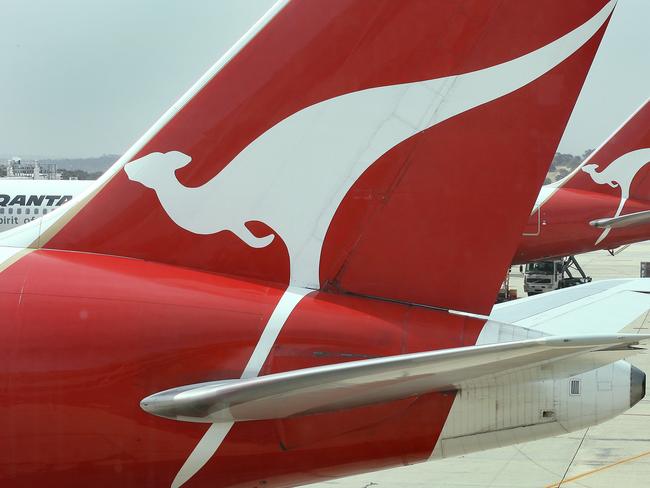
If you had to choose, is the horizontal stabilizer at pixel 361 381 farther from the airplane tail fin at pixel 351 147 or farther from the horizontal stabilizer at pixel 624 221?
the horizontal stabilizer at pixel 624 221

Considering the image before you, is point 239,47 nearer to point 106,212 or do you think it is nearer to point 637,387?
point 106,212

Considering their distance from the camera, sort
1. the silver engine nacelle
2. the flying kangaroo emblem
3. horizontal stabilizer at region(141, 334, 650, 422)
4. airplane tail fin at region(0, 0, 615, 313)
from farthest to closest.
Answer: the flying kangaroo emblem < airplane tail fin at region(0, 0, 615, 313) < the silver engine nacelle < horizontal stabilizer at region(141, 334, 650, 422)

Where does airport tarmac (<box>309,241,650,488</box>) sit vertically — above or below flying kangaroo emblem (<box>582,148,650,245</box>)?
below

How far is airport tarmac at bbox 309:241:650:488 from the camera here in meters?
12.6

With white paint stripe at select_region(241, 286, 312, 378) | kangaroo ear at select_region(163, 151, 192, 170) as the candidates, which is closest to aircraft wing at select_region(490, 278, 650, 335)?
white paint stripe at select_region(241, 286, 312, 378)

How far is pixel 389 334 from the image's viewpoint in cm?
589

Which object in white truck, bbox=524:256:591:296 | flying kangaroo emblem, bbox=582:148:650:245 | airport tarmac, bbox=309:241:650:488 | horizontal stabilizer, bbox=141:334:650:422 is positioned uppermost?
flying kangaroo emblem, bbox=582:148:650:245

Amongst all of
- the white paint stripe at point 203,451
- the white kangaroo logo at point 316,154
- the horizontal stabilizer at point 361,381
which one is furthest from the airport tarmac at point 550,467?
the horizontal stabilizer at point 361,381

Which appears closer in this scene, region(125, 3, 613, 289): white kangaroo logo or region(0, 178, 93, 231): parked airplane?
region(125, 3, 613, 289): white kangaroo logo

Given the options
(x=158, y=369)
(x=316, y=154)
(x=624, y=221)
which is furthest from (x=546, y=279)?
(x=158, y=369)

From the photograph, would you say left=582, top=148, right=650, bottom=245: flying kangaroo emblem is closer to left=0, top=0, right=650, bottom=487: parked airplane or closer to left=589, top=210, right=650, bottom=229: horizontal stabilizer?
left=589, top=210, right=650, bottom=229: horizontal stabilizer

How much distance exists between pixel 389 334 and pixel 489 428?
862mm

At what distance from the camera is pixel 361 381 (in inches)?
187

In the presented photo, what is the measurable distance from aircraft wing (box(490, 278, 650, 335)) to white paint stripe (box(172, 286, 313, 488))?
6.79 ft
